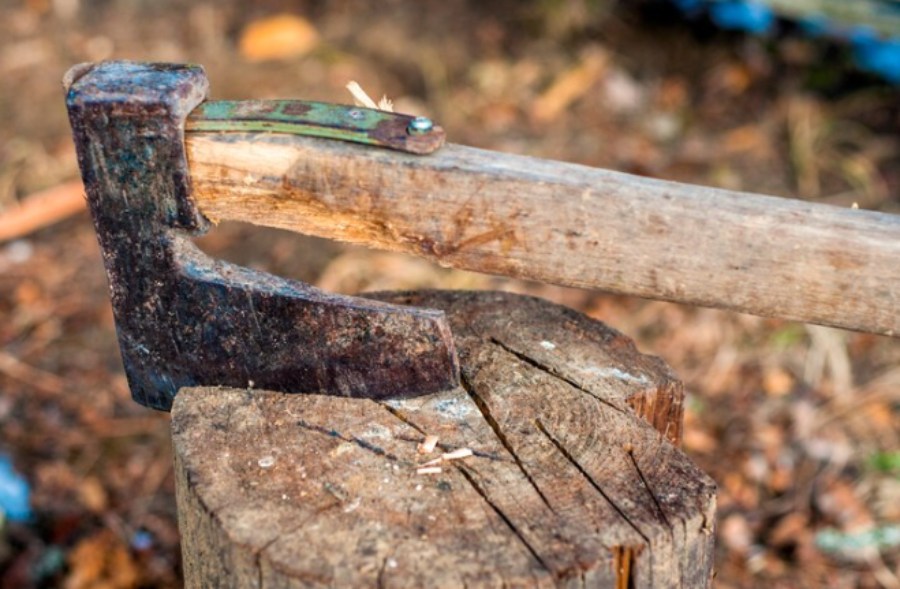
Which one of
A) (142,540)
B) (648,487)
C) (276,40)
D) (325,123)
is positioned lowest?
(142,540)

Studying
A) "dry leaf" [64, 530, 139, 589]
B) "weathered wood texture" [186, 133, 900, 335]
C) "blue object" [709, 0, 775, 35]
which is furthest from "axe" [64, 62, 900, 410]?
"blue object" [709, 0, 775, 35]

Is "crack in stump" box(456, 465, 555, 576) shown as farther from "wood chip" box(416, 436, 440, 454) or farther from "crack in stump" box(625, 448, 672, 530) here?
"crack in stump" box(625, 448, 672, 530)

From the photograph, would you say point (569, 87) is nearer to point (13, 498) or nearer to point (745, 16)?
point (745, 16)

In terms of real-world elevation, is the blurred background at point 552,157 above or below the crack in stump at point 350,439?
below

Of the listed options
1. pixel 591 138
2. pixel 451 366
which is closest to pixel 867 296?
pixel 451 366

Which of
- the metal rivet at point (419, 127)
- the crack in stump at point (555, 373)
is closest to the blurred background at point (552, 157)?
the crack in stump at point (555, 373)

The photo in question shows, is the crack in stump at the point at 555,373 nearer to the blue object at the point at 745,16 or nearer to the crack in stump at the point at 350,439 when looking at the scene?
the crack in stump at the point at 350,439

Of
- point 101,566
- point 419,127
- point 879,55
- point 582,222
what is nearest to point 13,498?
point 101,566
